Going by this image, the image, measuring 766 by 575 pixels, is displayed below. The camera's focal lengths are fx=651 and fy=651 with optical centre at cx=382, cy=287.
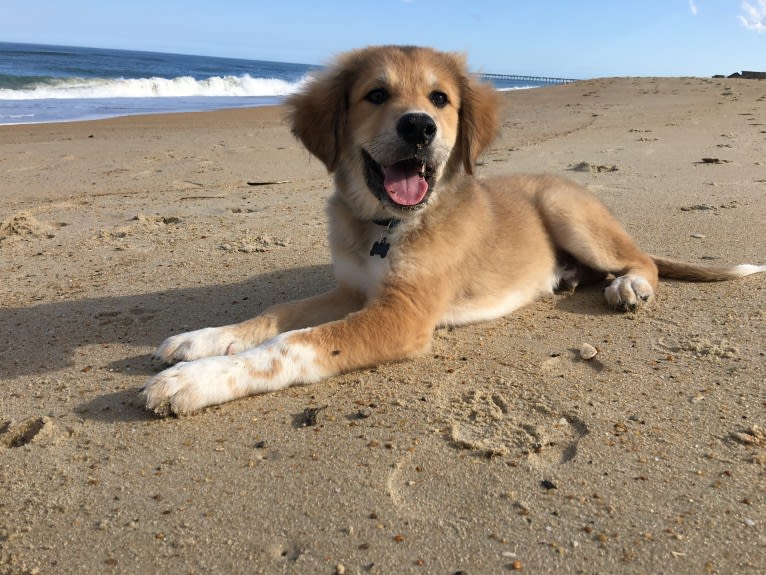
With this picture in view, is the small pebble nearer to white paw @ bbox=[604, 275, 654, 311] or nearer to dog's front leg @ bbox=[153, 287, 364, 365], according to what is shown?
white paw @ bbox=[604, 275, 654, 311]

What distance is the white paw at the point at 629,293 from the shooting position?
3559mm

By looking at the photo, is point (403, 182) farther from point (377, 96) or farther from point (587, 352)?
point (587, 352)

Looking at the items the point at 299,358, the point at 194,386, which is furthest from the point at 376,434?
the point at 194,386

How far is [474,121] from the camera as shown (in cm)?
362

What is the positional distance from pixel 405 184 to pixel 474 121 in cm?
72

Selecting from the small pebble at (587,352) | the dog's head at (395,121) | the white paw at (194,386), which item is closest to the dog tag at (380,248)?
the dog's head at (395,121)

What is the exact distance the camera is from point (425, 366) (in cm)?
295

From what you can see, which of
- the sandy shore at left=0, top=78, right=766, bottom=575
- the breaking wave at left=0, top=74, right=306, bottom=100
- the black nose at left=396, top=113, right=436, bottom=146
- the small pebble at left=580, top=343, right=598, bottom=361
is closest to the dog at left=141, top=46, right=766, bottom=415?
the black nose at left=396, top=113, right=436, bottom=146

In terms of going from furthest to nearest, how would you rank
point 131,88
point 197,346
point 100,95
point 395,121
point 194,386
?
point 131,88, point 100,95, point 395,121, point 197,346, point 194,386

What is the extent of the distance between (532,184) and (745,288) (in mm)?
1455

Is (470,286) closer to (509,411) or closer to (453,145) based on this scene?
(453,145)

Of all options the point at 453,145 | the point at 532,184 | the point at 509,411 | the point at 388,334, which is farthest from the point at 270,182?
the point at 509,411

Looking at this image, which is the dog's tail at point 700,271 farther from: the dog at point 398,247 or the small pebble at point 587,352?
the small pebble at point 587,352

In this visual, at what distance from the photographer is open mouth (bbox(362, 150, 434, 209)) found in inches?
125
